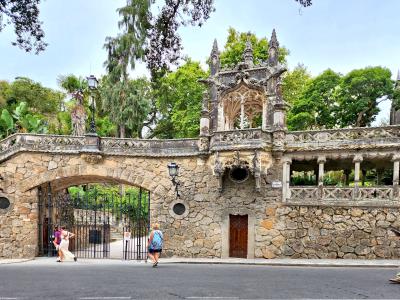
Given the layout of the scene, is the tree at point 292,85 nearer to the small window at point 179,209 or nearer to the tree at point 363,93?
the tree at point 363,93

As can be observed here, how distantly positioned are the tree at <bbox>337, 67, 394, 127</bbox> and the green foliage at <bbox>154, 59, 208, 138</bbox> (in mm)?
9607

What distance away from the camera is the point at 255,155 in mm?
15516

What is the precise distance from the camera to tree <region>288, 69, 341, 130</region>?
920 inches

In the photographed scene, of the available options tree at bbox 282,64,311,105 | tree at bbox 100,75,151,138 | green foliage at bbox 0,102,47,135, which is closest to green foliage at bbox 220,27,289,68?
tree at bbox 282,64,311,105

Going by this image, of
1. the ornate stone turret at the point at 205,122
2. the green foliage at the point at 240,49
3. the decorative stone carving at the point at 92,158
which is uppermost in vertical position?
the green foliage at the point at 240,49

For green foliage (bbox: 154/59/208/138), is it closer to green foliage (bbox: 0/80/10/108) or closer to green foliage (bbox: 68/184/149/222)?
green foliage (bbox: 68/184/149/222)

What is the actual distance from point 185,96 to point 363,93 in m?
12.4

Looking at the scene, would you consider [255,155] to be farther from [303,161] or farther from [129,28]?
[129,28]

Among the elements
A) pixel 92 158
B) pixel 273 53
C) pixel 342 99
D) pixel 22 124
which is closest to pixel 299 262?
pixel 273 53

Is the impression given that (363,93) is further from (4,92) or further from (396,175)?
(4,92)

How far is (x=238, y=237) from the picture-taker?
16.5m

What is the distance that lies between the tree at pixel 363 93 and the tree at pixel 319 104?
2.01ft

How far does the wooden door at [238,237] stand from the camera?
54.0 ft

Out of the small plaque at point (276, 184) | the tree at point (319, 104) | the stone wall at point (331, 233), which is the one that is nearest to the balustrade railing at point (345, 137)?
the small plaque at point (276, 184)
